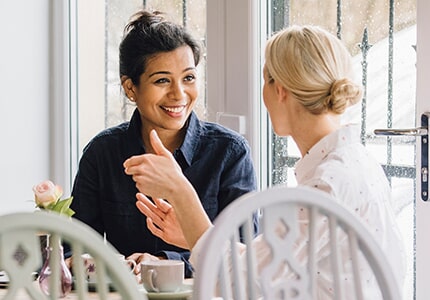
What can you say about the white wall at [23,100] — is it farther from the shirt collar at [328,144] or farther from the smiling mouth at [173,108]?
the shirt collar at [328,144]

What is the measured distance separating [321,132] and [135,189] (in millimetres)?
845

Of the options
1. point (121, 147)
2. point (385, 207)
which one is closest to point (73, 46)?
point (121, 147)

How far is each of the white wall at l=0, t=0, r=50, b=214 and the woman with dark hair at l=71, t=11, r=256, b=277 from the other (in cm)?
82

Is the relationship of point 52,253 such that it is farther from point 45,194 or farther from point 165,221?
point 165,221

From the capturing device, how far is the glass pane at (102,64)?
3.44 meters

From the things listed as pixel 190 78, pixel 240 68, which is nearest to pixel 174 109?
pixel 190 78

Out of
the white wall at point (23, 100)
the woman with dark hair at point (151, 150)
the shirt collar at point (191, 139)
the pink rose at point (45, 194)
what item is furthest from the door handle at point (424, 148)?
the white wall at point (23, 100)

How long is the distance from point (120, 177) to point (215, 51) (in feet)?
2.11

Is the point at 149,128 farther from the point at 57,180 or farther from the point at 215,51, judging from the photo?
the point at 57,180

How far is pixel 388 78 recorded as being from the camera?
2574 mm

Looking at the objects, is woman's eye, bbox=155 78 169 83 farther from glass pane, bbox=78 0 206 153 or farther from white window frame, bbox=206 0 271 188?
glass pane, bbox=78 0 206 153

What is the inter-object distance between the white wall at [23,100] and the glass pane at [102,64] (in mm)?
138

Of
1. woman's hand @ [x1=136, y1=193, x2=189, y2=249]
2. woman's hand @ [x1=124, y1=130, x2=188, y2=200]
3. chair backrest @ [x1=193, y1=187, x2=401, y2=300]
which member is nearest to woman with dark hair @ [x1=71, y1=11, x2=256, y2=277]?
woman's hand @ [x1=136, y1=193, x2=189, y2=249]

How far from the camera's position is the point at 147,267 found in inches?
76.4
